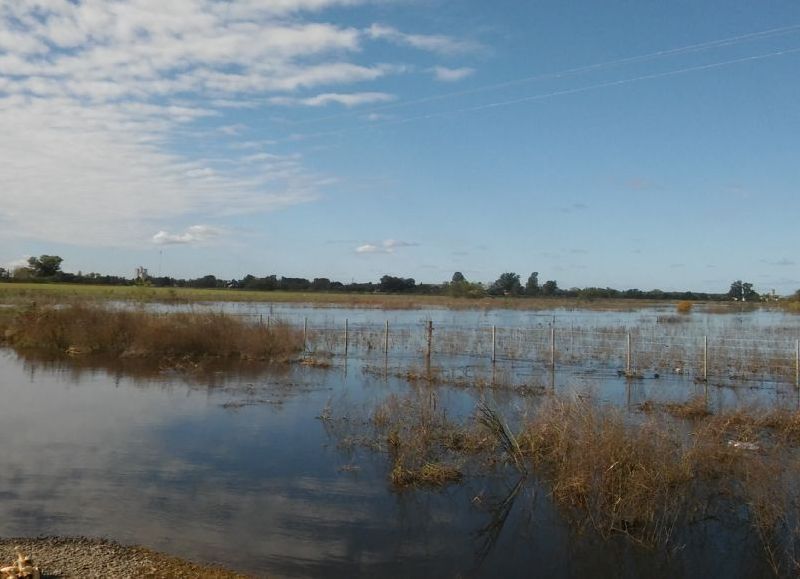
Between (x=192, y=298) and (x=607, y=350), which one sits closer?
(x=607, y=350)

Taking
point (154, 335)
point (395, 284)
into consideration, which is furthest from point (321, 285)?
point (154, 335)

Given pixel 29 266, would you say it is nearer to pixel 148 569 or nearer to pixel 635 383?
pixel 635 383

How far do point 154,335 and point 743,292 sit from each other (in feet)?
428

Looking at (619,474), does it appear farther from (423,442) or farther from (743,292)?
(743,292)

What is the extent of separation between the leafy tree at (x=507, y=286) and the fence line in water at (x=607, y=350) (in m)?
98.4

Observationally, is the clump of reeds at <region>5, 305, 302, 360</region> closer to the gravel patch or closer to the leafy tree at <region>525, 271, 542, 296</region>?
the gravel patch

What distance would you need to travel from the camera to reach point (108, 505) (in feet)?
29.8

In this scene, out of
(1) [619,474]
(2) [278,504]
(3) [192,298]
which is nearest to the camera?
(1) [619,474]

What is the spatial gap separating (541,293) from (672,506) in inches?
5335

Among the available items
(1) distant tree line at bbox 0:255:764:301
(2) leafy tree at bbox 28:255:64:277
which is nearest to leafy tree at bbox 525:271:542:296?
(1) distant tree line at bbox 0:255:764:301

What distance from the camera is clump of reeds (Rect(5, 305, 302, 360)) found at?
27953mm

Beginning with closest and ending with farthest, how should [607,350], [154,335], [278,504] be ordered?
[278,504] → [607,350] → [154,335]

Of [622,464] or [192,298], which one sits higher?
[192,298]

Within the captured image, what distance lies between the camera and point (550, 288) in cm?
14288
